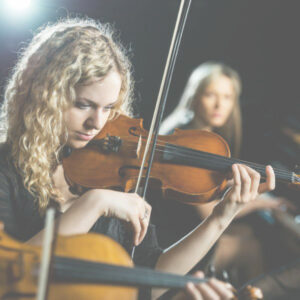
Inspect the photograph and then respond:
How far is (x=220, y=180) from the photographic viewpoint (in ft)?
3.24

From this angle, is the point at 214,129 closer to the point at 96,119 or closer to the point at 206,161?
the point at 206,161

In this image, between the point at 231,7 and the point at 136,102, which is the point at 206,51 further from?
the point at 136,102

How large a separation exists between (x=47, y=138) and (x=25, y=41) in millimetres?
366

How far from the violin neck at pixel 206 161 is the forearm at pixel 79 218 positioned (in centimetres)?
33

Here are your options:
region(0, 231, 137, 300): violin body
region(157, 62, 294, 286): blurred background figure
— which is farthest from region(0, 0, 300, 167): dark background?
region(0, 231, 137, 300): violin body

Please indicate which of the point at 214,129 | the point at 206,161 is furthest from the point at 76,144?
the point at 214,129

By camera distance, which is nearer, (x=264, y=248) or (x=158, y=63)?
(x=158, y=63)

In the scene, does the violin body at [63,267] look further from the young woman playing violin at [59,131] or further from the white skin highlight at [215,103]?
the white skin highlight at [215,103]

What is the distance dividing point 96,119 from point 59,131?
0.12 metres

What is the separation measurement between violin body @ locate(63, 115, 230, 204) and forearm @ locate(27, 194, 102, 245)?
7.3 inches

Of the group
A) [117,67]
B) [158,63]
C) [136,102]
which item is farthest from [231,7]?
[117,67]

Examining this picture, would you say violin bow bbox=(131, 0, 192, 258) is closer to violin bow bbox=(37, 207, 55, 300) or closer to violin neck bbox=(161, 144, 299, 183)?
violin neck bbox=(161, 144, 299, 183)

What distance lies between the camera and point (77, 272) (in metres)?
0.52

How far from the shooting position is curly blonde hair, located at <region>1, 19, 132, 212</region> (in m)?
0.88
